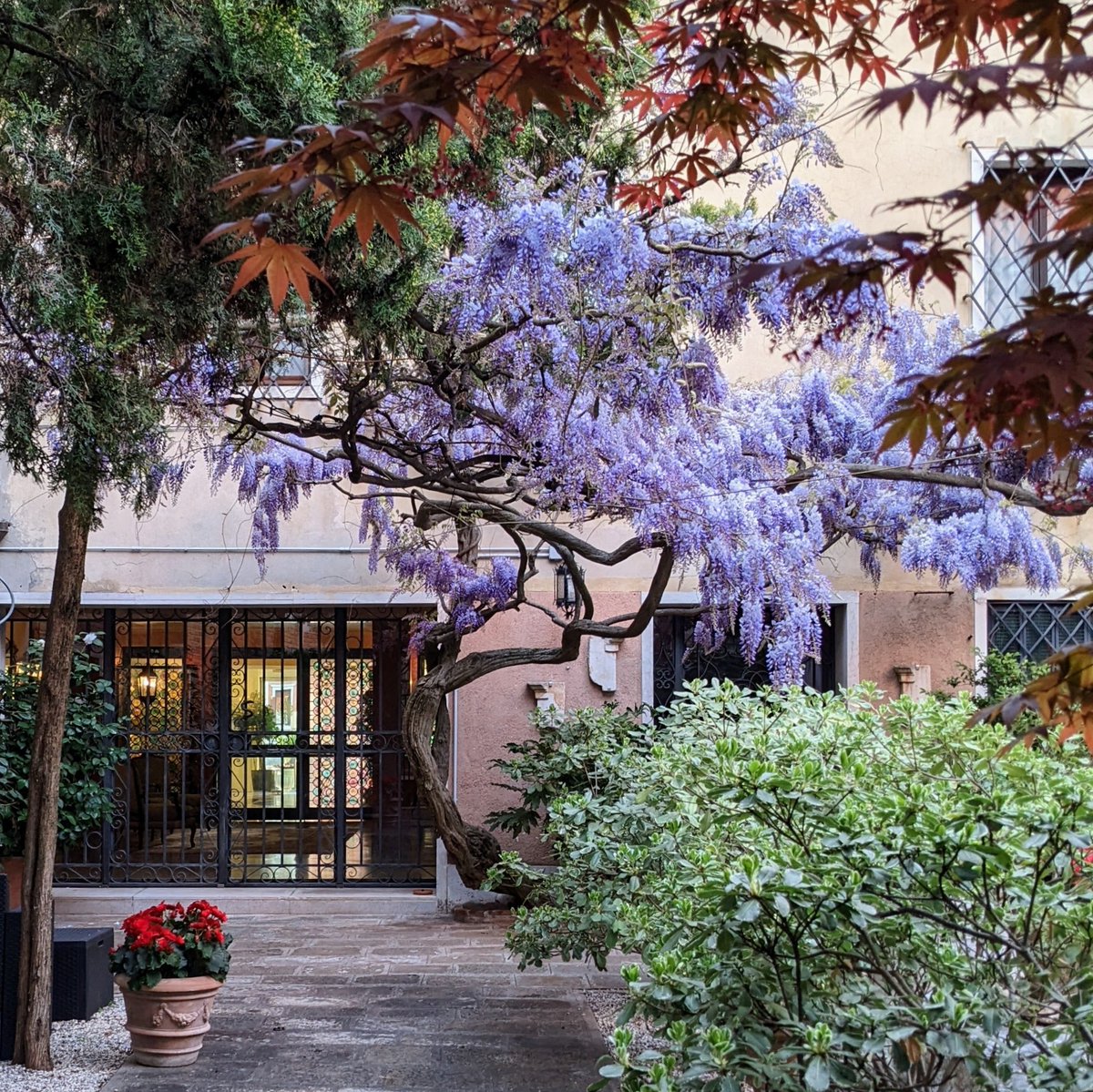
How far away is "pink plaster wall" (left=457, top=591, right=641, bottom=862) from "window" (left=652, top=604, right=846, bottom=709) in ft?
0.65

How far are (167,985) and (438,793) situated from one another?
382 cm

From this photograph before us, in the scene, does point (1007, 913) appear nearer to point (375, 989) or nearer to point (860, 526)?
point (375, 989)

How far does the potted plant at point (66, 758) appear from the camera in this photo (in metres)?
8.31

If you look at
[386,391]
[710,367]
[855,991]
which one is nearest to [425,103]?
[855,991]

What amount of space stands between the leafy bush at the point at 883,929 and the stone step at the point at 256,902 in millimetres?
6307

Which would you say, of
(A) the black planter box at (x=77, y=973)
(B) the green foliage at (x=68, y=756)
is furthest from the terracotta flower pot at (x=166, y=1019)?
(B) the green foliage at (x=68, y=756)

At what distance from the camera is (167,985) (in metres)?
5.54

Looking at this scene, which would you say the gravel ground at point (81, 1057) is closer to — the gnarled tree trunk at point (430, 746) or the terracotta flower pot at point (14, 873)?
the terracotta flower pot at point (14, 873)

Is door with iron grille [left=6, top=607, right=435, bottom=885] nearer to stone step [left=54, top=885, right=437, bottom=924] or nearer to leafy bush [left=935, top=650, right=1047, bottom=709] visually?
stone step [left=54, top=885, right=437, bottom=924]

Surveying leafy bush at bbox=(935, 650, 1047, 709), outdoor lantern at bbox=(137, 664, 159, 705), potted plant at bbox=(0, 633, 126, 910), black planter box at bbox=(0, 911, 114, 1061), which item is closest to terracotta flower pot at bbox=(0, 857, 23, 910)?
potted plant at bbox=(0, 633, 126, 910)

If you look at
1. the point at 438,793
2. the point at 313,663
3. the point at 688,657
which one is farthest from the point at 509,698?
the point at 313,663

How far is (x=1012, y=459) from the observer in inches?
326

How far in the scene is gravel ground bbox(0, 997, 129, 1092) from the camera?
5172 mm

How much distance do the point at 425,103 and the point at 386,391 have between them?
4504mm
